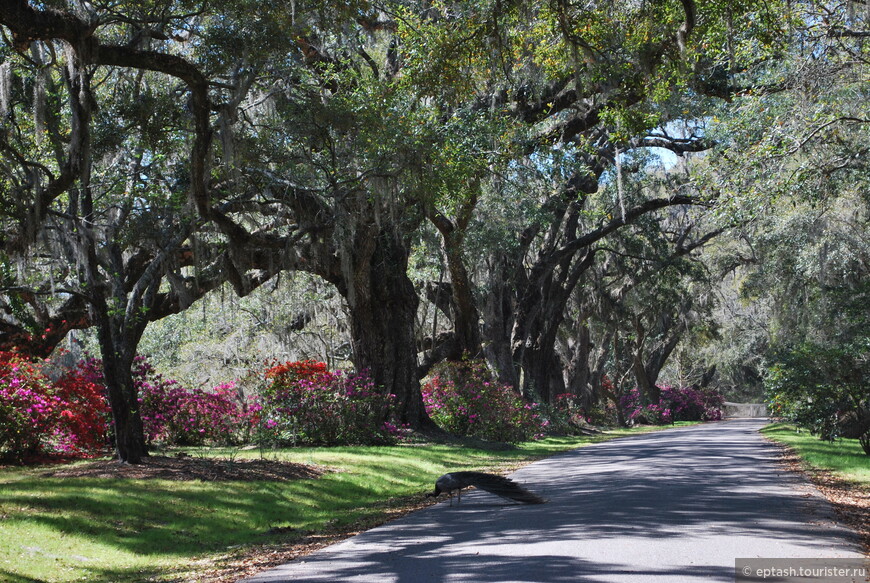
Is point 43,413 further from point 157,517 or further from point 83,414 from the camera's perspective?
point 157,517

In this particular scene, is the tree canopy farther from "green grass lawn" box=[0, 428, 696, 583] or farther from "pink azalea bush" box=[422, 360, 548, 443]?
"green grass lawn" box=[0, 428, 696, 583]

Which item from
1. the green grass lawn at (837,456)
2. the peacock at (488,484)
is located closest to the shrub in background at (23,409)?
the peacock at (488,484)

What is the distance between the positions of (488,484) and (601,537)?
2.29m

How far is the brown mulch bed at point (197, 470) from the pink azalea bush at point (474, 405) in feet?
29.7

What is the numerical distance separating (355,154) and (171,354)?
1656cm

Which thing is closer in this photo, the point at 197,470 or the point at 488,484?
the point at 488,484

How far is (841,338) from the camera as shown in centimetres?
2373

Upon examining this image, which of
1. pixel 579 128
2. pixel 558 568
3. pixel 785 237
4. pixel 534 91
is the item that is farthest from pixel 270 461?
pixel 785 237

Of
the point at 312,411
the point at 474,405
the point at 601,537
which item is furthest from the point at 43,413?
the point at 474,405

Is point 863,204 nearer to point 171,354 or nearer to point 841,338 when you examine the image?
point 841,338

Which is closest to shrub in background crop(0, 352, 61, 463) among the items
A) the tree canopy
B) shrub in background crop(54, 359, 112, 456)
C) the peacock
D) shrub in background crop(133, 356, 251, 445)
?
shrub in background crop(54, 359, 112, 456)

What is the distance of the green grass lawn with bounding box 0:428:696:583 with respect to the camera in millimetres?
7207

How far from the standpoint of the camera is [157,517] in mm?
9023

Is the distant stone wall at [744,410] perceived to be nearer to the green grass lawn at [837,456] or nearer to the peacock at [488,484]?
the green grass lawn at [837,456]
